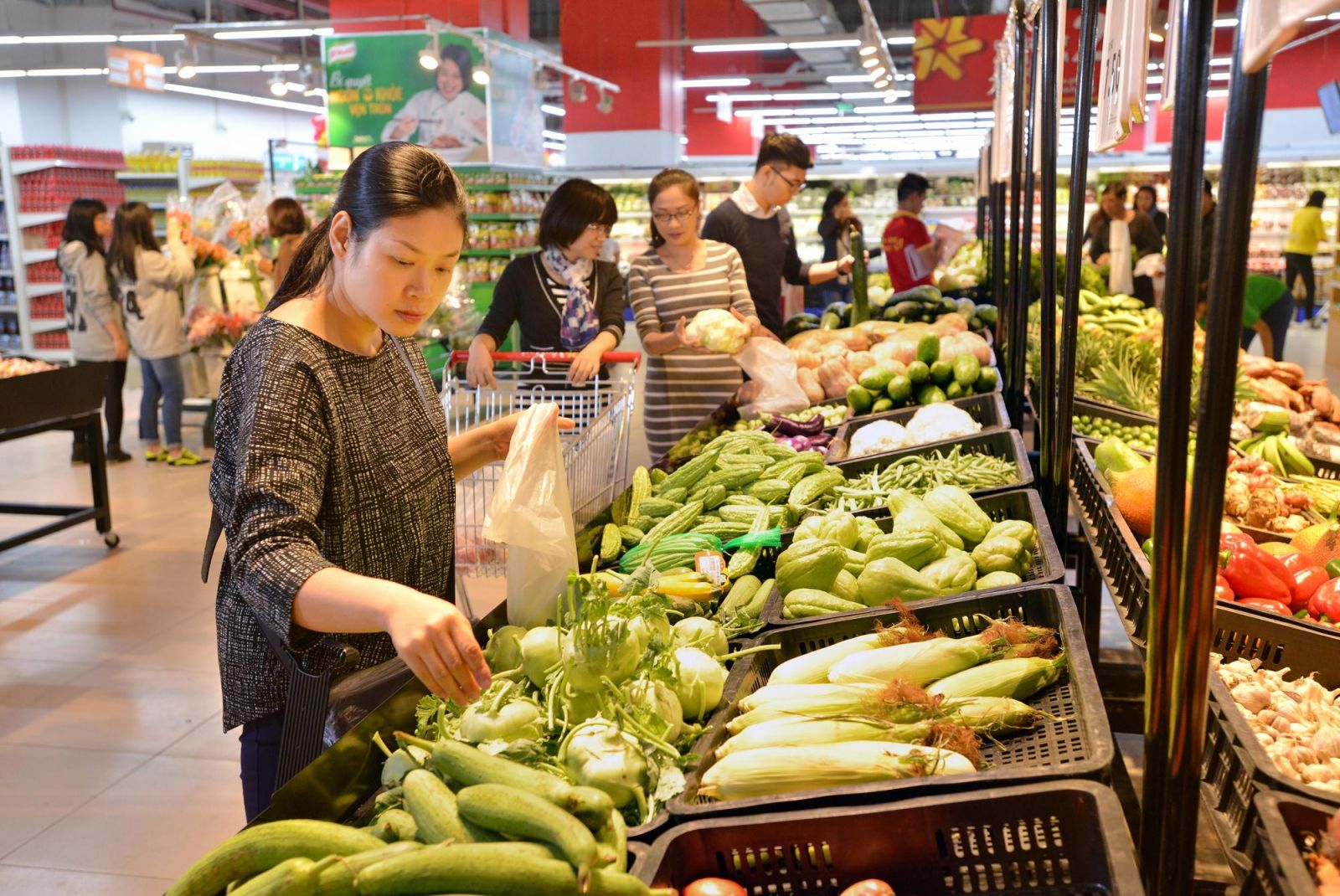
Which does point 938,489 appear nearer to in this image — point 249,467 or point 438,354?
point 249,467

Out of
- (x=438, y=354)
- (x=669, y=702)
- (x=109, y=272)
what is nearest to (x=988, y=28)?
(x=438, y=354)

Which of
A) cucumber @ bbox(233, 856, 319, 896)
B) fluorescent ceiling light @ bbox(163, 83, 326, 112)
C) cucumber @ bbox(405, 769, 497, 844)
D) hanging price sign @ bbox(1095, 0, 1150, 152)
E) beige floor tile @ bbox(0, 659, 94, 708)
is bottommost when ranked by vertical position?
beige floor tile @ bbox(0, 659, 94, 708)

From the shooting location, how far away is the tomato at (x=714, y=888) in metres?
1.27

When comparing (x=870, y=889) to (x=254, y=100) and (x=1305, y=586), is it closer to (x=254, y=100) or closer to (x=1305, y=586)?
(x=1305, y=586)

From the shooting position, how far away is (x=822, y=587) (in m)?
2.16

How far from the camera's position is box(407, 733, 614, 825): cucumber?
1.25 metres

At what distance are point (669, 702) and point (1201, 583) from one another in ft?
2.30

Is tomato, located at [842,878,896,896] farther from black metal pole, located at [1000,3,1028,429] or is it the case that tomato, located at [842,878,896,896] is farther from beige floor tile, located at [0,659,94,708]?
beige floor tile, located at [0,659,94,708]

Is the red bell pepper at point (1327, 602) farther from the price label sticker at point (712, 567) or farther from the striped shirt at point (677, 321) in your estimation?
the striped shirt at point (677, 321)

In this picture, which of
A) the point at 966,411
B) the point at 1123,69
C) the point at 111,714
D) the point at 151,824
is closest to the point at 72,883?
the point at 151,824

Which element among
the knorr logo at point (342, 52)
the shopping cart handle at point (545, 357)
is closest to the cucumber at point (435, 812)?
the shopping cart handle at point (545, 357)

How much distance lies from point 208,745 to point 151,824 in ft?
1.77

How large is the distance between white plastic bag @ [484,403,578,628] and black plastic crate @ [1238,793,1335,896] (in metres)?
0.72

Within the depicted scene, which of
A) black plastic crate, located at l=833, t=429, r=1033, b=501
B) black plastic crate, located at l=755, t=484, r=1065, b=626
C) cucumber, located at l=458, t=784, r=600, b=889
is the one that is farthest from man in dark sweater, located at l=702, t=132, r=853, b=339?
cucumber, located at l=458, t=784, r=600, b=889
